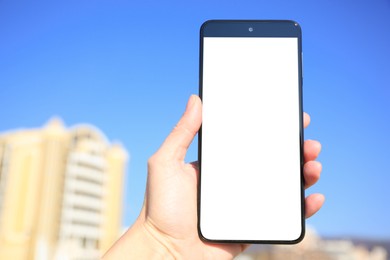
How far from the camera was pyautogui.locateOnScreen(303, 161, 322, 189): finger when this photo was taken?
2.08 m

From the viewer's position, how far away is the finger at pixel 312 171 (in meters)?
2.08

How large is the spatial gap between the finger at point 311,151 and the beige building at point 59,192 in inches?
1981

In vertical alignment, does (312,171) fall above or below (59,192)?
above

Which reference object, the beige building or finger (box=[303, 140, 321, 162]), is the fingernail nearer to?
finger (box=[303, 140, 321, 162])

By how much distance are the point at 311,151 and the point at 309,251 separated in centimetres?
7877

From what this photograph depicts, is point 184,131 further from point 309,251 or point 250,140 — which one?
point 309,251

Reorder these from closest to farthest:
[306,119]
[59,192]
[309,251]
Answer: [306,119], [59,192], [309,251]

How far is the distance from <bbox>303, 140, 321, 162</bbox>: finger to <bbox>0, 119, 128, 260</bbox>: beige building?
50.3 m

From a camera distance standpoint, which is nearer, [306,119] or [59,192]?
[306,119]

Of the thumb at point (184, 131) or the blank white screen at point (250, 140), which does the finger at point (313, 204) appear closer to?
the blank white screen at point (250, 140)

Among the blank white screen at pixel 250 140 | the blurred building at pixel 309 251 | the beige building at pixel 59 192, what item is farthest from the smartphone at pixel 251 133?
the blurred building at pixel 309 251

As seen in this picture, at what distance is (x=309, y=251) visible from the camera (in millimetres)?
76625

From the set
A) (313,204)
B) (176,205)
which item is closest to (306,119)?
(313,204)

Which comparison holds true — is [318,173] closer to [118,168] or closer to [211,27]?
[211,27]
